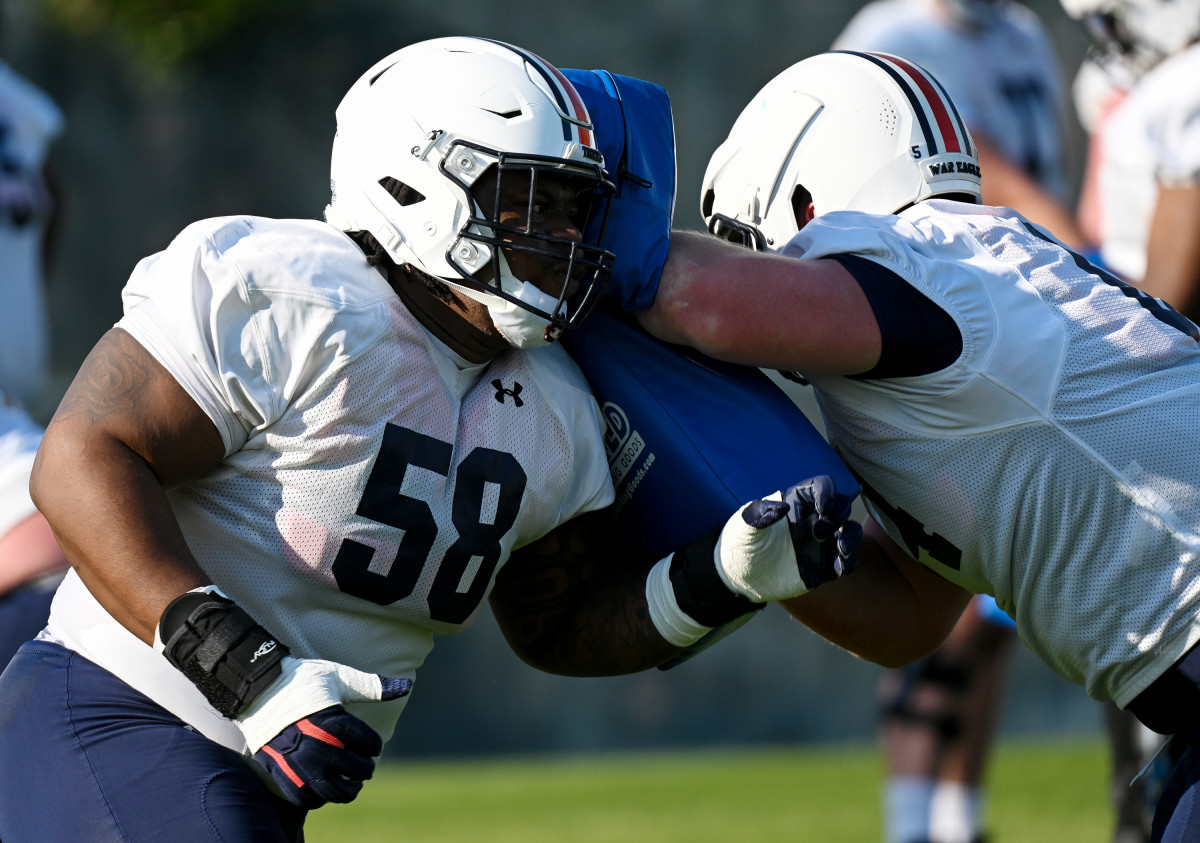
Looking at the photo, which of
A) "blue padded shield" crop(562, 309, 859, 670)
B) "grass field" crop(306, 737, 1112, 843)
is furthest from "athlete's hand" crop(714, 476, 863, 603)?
"grass field" crop(306, 737, 1112, 843)

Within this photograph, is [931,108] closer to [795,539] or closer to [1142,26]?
[795,539]

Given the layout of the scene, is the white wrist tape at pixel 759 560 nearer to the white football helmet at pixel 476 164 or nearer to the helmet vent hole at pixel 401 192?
the white football helmet at pixel 476 164

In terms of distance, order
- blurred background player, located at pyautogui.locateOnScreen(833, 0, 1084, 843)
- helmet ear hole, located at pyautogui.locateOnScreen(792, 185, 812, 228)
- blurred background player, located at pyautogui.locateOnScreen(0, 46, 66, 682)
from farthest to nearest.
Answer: blurred background player, located at pyautogui.locateOnScreen(833, 0, 1084, 843), blurred background player, located at pyautogui.locateOnScreen(0, 46, 66, 682), helmet ear hole, located at pyautogui.locateOnScreen(792, 185, 812, 228)

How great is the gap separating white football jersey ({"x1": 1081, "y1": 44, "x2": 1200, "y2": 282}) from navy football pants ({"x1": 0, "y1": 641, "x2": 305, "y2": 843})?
2.60 metres

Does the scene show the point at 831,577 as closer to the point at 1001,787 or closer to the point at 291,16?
the point at 1001,787

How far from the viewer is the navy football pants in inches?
78.1

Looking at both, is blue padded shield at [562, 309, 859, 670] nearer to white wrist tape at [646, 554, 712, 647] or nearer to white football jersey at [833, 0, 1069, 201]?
white wrist tape at [646, 554, 712, 647]

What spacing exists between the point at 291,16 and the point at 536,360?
7.62 meters

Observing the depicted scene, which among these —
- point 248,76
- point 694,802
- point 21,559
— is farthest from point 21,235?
point 248,76

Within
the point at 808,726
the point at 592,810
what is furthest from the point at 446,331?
the point at 808,726

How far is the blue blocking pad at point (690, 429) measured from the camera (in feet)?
7.50

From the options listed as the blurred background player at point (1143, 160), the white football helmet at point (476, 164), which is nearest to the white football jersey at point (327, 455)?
the white football helmet at point (476, 164)

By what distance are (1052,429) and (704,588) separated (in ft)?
1.88

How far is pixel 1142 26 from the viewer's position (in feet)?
12.8
